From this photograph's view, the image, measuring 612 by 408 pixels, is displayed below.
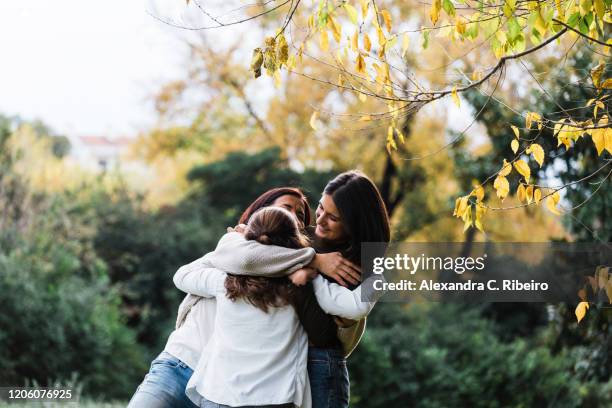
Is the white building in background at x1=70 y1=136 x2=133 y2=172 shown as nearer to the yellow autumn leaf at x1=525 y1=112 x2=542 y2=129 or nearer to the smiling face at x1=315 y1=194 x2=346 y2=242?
the smiling face at x1=315 y1=194 x2=346 y2=242

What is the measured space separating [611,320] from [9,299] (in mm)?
7271

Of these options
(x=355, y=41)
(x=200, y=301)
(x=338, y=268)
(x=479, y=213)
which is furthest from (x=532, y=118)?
(x=200, y=301)

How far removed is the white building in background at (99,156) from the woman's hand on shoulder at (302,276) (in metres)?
14.8

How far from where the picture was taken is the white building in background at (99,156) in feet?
60.7

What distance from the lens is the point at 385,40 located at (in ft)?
11.6

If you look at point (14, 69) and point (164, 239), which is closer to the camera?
point (164, 239)

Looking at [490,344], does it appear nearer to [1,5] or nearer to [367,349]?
[367,349]

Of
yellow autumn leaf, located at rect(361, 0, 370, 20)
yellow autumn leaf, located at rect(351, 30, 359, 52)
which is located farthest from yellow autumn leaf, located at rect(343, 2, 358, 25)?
yellow autumn leaf, located at rect(351, 30, 359, 52)

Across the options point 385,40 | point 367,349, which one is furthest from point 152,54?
point 385,40

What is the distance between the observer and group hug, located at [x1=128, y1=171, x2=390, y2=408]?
3.05 m

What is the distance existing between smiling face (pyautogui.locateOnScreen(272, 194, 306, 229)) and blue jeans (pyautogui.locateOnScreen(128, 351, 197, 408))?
0.79 m

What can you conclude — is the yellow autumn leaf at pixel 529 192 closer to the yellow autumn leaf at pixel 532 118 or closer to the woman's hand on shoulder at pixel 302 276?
the yellow autumn leaf at pixel 532 118

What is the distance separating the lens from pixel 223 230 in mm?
16656

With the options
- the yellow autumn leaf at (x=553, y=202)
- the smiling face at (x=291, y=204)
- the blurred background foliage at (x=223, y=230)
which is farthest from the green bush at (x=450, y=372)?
the smiling face at (x=291, y=204)
